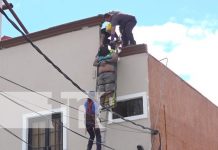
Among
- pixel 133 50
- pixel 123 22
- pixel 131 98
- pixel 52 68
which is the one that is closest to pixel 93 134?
pixel 131 98

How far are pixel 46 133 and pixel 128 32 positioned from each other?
3.50 meters

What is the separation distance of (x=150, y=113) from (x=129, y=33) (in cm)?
237

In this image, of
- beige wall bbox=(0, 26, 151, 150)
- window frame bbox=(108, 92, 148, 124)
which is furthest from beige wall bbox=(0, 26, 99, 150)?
window frame bbox=(108, 92, 148, 124)

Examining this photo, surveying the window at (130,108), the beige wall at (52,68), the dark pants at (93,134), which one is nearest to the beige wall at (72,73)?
the beige wall at (52,68)

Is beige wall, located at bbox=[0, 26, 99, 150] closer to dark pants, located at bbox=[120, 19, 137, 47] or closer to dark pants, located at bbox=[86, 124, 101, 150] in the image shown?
dark pants, located at bbox=[86, 124, 101, 150]

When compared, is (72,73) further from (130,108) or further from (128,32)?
(130,108)

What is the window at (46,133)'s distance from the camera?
13.5 meters

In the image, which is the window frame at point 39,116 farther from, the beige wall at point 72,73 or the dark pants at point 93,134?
the dark pants at point 93,134

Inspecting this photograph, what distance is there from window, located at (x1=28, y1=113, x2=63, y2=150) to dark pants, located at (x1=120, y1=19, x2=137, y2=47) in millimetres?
2661

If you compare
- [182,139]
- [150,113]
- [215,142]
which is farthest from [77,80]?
[215,142]

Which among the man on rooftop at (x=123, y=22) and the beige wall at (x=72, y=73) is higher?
the man on rooftop at (x=123, y=22)

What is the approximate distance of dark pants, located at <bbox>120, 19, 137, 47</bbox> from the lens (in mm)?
13250

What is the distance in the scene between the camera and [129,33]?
43.8 feet

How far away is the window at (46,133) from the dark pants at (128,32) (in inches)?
105
